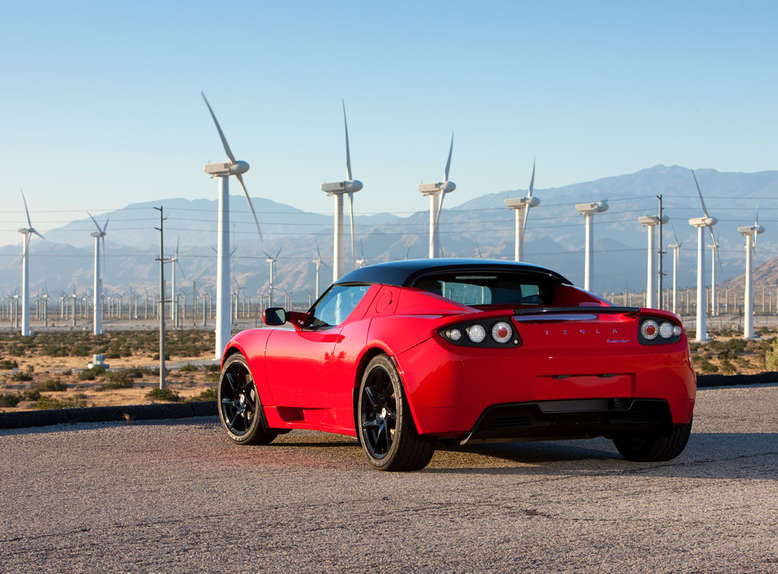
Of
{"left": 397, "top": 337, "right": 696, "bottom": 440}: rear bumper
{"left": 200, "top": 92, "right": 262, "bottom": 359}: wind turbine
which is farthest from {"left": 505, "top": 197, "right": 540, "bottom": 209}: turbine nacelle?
{"left": 397, "top": 337, "right": 696, "bottom": 440}: rear bumper

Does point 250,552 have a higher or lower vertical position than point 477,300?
lower

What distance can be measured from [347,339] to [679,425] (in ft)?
8.39

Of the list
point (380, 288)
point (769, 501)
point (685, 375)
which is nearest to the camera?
point (769, 501)

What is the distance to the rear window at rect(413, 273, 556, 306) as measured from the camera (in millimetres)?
8359

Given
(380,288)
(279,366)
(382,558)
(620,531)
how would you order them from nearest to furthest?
(382,558)
(620,531)
(380,288)
(279,366)

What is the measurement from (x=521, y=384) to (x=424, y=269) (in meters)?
1.49

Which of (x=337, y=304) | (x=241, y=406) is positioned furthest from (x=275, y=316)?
(x=241, y=406)

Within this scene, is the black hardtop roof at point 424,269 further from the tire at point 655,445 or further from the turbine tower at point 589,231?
the turbine tower at point 589,231

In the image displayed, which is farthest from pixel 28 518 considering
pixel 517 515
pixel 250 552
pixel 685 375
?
pixel 685 375

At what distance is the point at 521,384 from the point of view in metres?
7.12

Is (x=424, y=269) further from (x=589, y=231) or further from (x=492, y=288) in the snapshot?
(x=589, y=231)

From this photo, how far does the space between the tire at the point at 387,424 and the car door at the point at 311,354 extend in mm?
565

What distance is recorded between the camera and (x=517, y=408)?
716 cm

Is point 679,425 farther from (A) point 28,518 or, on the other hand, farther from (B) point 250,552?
(A) point 28,518
